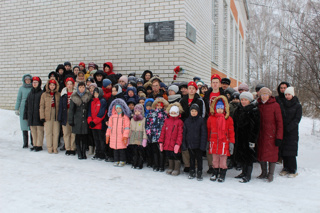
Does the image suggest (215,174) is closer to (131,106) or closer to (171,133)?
(171,133)

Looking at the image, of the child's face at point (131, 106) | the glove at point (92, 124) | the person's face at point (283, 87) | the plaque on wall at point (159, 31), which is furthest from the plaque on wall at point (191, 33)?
the glove at point (92, 124)

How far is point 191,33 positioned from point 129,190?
15.6ft

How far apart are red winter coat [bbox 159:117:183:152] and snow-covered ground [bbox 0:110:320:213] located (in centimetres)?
57

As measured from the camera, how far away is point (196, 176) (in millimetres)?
4508

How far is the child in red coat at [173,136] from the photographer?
Answer: 454 centimetres

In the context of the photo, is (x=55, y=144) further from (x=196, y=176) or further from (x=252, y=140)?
(x=252, y=140)

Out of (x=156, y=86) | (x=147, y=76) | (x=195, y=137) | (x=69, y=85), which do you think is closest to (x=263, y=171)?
(x=195, y=137)

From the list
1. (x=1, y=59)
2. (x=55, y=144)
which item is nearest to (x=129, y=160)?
(x=55, y=144)

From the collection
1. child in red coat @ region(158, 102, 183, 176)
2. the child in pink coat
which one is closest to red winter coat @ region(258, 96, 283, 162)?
child in red coat @ region(158, 102, 183, 176)

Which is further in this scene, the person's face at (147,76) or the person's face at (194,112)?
the person's face at (147,76)

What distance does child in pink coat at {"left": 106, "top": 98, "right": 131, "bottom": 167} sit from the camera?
4984 mm

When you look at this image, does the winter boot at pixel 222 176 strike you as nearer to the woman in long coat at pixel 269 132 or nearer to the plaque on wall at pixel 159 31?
the woman in long coat at pixel 269 132

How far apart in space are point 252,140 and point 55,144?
14.0 ft

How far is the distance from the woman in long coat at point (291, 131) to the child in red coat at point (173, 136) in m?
1.94
